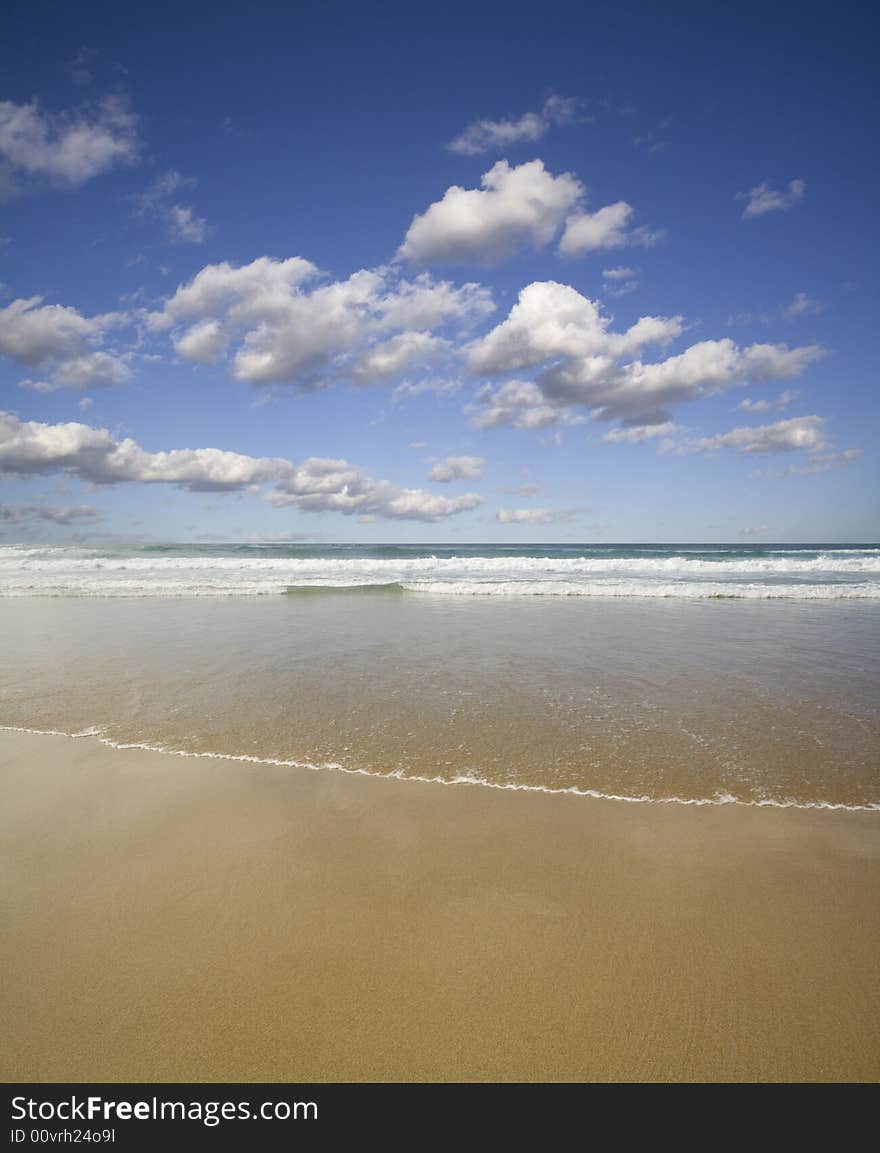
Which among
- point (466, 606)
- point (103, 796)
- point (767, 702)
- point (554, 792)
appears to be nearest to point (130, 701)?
point (103, 796)

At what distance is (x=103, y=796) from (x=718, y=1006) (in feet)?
12.7

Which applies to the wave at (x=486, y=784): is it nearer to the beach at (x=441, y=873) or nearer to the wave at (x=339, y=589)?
the beach at (x=441, y=873)

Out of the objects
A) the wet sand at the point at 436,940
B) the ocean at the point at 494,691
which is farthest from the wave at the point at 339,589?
the wet sand at the point at 436,940

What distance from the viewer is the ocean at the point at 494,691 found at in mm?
4164

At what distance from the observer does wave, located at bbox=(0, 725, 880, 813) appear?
3.55 meters

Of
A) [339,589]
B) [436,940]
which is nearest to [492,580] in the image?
[339,589]

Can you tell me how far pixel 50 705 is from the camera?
5.73 m

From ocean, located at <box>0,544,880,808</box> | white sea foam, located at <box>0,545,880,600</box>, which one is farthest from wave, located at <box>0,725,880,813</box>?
white sea foam, located at <box>0,545,880,600</box>

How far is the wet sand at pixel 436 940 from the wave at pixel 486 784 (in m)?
0.11

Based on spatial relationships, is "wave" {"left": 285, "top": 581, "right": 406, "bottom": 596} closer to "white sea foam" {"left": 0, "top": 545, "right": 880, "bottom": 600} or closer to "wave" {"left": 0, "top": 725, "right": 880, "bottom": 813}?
"white sea foam" {"left": 0, "top": 545, "right": 880, "bottom": 600}

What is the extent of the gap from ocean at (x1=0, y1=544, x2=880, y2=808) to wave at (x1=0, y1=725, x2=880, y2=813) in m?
0.02

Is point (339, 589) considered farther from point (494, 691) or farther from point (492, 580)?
point (494, 691)

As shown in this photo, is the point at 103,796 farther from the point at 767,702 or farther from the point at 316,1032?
the point at 767,702

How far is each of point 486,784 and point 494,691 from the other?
2.28 m
